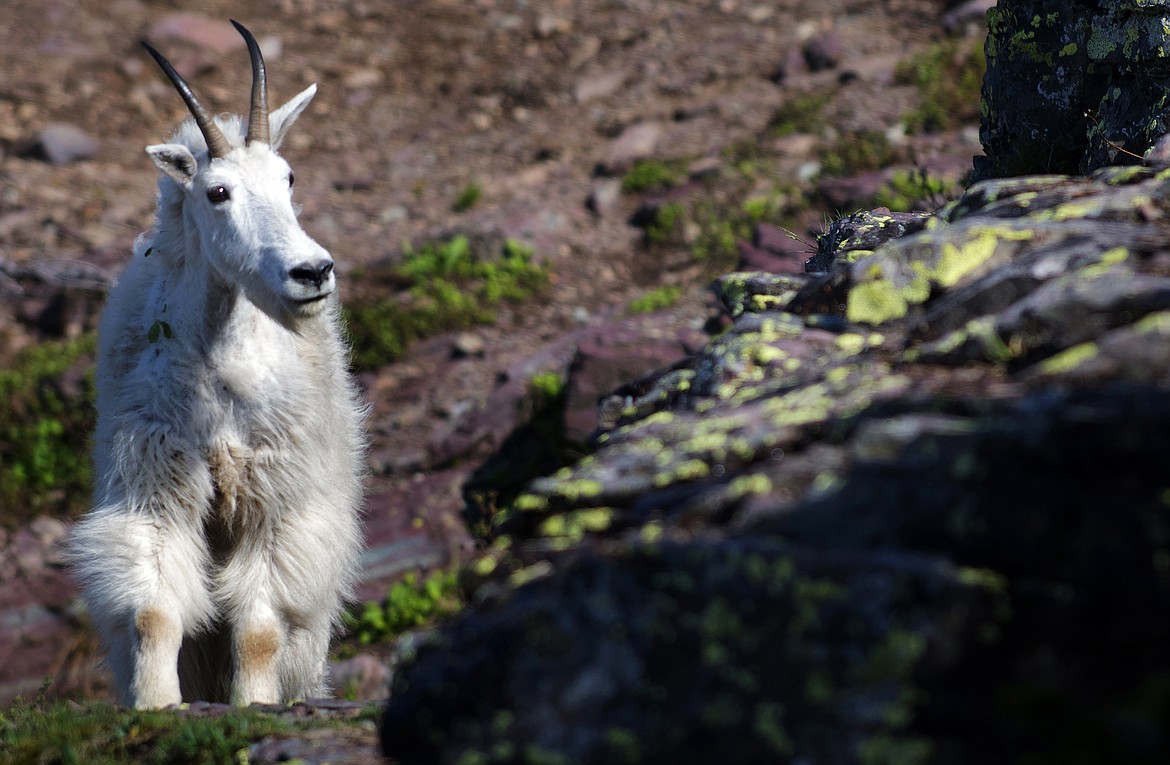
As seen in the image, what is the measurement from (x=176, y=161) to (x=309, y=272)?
112 centimetres

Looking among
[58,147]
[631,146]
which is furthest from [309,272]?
[58,147]

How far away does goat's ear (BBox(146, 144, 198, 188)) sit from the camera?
17.7 ft

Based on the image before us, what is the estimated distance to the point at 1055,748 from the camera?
6.09 feet

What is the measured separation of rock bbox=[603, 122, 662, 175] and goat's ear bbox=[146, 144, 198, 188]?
7.08 m

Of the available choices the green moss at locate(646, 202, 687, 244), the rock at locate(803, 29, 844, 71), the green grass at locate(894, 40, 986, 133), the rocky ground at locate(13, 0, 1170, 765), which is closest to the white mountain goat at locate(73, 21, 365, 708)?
the rocky ground at locate(13, 0, 1170, 765)

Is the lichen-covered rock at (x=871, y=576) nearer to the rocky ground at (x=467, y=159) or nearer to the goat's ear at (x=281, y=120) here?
the goat's ear at (x=281, y=120)

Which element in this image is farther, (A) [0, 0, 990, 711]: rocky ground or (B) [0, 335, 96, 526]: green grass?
(B) [0, 335, 96, 526]: green grass

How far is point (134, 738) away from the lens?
370 centimetres

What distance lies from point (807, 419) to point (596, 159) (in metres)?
10.1

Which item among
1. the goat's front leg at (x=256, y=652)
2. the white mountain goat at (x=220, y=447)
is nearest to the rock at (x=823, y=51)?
the white mountain goat at (x=220, y=447)

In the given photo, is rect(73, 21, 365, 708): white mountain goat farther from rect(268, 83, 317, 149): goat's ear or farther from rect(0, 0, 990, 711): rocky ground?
rect(0, 0, 990, 711): rocky ground

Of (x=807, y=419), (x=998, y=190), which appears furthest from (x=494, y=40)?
(x=807, y=419)

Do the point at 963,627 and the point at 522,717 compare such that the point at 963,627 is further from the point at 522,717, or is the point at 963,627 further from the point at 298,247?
the point at 298,247

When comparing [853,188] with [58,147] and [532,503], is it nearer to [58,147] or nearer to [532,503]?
[532,503]
